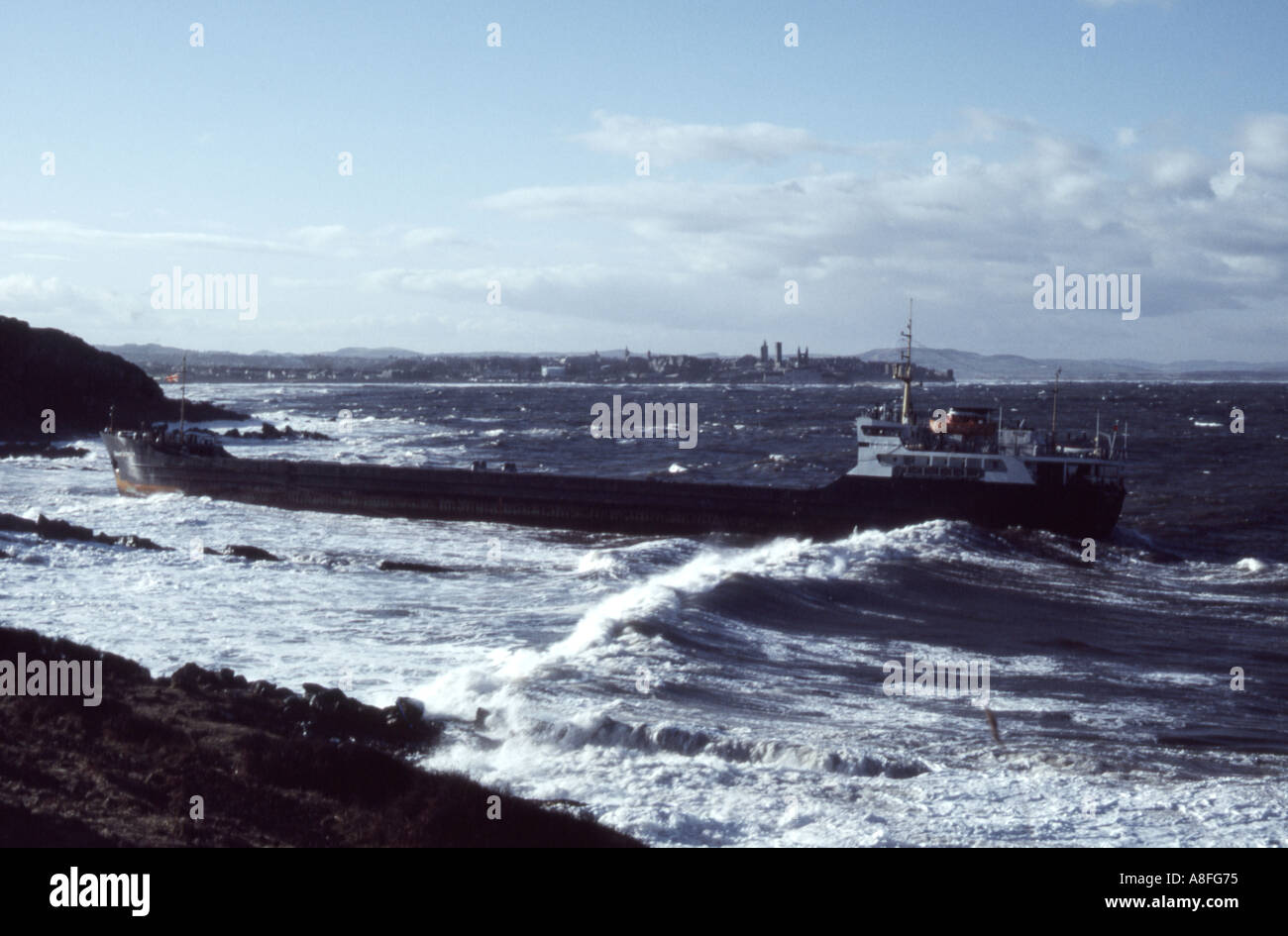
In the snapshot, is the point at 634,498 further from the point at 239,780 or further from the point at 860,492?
the point at 239,780

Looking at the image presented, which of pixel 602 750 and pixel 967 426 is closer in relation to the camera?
pixel 602 750

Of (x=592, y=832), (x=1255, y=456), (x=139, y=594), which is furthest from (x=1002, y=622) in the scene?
(x=1255, y=456)

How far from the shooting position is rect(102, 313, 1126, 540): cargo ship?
3834 centimetres

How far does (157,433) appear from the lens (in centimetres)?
5400

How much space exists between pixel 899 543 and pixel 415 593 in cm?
1577

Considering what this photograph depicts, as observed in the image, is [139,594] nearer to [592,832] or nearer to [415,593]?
[415,593]

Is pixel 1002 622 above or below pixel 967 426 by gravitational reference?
below

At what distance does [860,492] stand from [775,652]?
19.7 meters

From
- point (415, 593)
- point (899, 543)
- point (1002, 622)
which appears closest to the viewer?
point (1002, 622)
